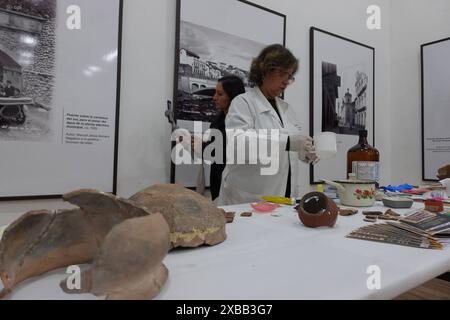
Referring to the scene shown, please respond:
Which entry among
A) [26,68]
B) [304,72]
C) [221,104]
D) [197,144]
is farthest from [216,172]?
[304,72]

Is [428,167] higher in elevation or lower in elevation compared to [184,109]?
lower

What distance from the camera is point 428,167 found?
2199mm

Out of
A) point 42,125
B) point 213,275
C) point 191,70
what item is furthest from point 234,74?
point 213,275

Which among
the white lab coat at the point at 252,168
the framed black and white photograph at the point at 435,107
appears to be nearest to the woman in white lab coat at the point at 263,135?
the white lab coat at the point at 252,168

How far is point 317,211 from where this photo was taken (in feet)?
2.19

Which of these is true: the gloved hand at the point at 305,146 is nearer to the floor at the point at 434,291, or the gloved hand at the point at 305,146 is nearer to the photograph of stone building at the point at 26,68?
the floor at the point at 434,291

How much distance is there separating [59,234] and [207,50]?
1.33 metres

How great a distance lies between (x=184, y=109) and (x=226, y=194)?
487 millimetres

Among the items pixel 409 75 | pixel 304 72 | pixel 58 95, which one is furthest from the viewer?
pixel 409 75

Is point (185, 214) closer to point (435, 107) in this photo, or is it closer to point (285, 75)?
point (285, 75)

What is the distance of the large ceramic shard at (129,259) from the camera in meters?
0.29

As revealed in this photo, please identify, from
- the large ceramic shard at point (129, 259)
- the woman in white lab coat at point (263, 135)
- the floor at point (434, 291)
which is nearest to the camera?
the large ceramic shard at point (129, 259)

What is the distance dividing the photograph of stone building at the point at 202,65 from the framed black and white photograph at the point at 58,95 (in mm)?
319
